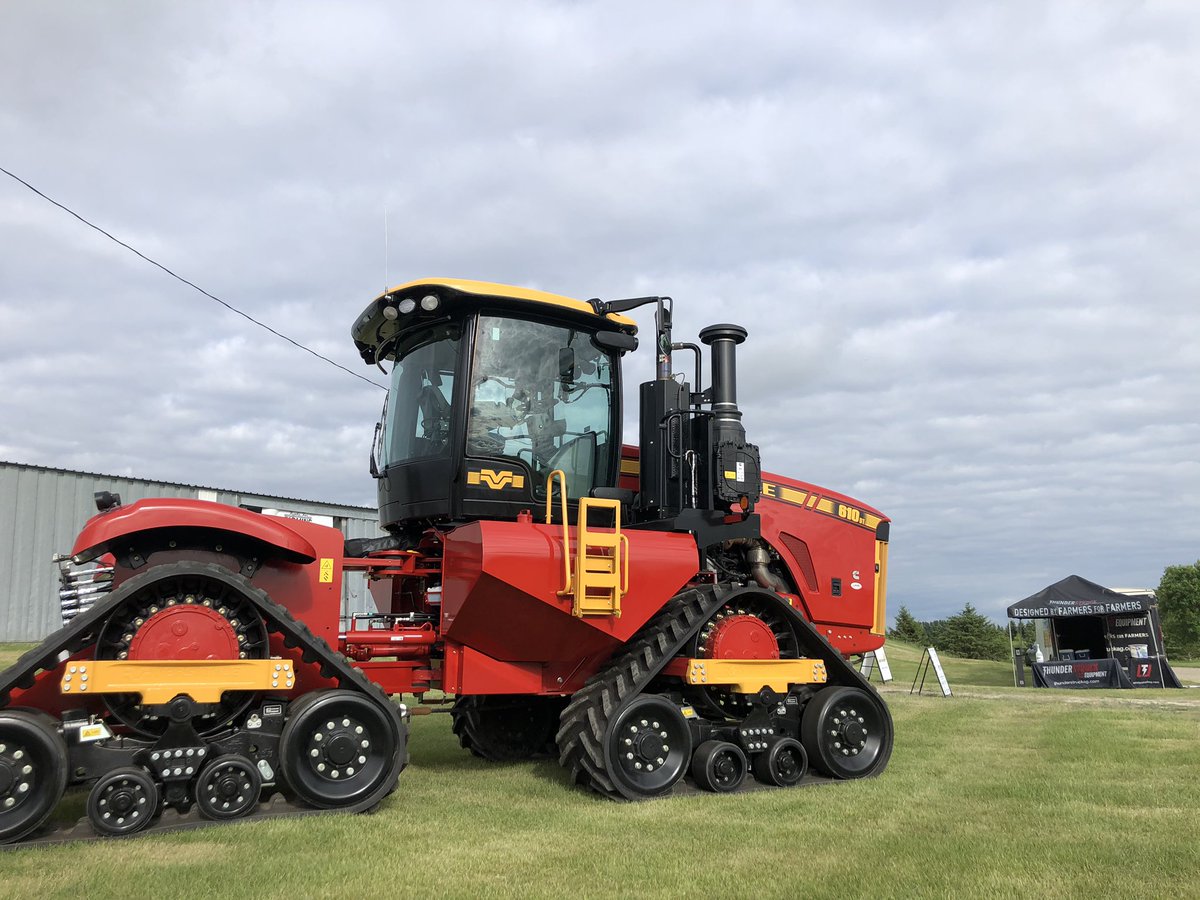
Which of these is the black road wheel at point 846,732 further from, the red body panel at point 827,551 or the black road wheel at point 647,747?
the black road wheel at point 647,747

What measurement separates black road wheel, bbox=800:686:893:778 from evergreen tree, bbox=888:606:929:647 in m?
40.1

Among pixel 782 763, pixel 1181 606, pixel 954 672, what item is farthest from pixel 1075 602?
pixel 1181 606

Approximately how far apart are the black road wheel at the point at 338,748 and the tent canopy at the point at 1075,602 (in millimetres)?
21063

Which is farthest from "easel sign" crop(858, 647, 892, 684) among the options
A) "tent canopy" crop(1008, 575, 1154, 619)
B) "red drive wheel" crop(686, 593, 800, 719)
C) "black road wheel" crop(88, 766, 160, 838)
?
"black road wheel" crop(88, 766, 160, 838)

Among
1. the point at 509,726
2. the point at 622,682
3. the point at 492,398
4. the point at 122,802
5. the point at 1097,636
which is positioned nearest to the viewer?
the point at 122,802

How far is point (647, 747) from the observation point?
633 cm

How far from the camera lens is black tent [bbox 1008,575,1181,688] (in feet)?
65.2

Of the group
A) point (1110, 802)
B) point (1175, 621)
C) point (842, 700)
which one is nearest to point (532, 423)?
point (842, 700)

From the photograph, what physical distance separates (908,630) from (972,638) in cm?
383

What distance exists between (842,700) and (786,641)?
0.61 meters

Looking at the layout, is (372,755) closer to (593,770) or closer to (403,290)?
(593,770)

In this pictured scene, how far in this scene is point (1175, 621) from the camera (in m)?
50.4

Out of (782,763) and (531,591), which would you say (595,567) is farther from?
(782,763)

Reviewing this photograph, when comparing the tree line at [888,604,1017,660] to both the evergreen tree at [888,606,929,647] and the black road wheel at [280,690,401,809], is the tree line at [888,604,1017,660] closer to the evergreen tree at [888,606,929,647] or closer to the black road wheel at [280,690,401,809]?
the evergreen tree at [888,606,929,647]
